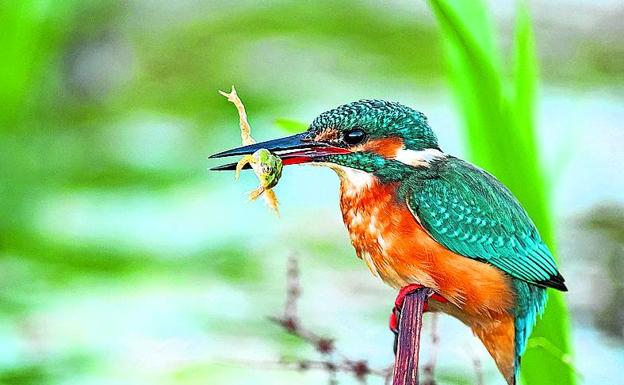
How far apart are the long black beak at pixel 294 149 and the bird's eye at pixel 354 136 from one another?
0.03ft

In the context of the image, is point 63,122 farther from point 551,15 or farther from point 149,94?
point 551,15

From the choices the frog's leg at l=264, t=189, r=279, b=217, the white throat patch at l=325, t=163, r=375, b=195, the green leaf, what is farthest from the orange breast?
the green leaf

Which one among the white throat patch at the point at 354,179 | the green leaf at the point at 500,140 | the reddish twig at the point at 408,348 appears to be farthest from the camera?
the green leaf at the point at 500,140

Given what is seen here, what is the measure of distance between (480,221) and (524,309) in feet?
0.33

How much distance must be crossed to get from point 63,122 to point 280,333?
3.71 feet

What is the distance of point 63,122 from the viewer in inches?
113

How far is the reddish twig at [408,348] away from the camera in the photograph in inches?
32.8

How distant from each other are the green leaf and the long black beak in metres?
0.33

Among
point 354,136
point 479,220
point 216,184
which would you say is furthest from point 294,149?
point 216,184

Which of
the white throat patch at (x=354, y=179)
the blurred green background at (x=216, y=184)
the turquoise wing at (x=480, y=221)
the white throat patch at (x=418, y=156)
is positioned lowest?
the turquoise wing at (x=480, y=221)

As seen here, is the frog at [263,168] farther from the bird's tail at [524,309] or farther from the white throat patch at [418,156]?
the bird's tail at [524,309]

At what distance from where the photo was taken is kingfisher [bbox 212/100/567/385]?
2.94 ft

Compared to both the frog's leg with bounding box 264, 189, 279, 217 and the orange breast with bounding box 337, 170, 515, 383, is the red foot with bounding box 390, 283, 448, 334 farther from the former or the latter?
the frog's leg with bounding box 264, 189, 279, 217

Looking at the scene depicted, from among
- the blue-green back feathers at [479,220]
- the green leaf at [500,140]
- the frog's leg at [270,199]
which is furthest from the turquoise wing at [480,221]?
the green leaf at [500,140]
